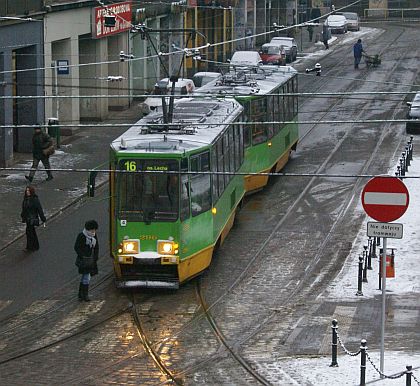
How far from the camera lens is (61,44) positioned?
44250mm

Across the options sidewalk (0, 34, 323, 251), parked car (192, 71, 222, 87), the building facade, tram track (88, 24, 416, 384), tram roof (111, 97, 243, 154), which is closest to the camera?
tram track (88, 24, 416, 384)

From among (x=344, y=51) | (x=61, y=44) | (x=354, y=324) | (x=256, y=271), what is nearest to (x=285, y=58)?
(x=344, y=51)

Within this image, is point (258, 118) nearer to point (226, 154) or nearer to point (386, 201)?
point (226, 154)

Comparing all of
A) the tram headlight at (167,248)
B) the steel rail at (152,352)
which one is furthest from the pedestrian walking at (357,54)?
the steel rail at (152,352)

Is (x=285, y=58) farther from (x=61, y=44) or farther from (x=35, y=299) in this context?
(x=35, y=299)

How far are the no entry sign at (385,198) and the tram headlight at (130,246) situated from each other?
5801 mm

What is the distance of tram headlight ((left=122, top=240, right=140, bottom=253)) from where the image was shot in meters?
23.0

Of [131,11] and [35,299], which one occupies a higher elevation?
[131,11]

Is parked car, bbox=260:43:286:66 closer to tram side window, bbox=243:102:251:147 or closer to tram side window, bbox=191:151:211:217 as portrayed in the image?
tram side window, bbox=243:102:251:147

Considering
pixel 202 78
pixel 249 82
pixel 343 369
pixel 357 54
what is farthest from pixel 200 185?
pixel 357 54

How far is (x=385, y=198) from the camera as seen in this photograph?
18.3 meters

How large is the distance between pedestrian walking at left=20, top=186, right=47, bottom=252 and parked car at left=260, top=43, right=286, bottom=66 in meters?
37.3

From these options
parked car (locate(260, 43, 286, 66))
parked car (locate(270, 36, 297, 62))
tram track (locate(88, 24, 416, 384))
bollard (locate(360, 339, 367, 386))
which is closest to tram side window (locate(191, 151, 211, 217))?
tram track (locate(88, 24, 416, 384))

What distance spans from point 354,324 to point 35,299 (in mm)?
5566
